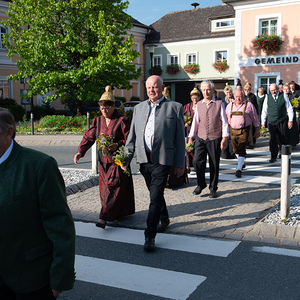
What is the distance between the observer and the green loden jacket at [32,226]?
213 cm

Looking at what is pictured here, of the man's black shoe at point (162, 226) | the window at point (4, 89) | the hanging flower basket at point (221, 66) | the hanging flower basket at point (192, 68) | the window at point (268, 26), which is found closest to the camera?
the man's black shoe at point (162, 226)

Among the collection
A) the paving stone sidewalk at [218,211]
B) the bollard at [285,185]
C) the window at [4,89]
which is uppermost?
the window at [4,89]

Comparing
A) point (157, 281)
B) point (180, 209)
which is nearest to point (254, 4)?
point (180, 209)

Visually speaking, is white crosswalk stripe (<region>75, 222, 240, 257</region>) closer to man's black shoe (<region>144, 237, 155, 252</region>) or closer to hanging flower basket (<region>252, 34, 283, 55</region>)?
man's black shoe (<region>144, 237, 155, 252</region>)

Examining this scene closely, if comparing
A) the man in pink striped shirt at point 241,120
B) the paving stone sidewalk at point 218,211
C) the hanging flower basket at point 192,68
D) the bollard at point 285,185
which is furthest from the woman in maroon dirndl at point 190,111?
the hanging flower basket at point 192,68

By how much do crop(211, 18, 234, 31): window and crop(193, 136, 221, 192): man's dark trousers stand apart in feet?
113

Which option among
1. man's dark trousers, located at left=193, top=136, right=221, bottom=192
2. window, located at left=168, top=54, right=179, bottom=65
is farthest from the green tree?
window, located at left=168, top=54, right=179, bottom=65

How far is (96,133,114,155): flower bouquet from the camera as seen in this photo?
5.58 metres

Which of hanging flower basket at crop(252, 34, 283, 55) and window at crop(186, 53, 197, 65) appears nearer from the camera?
hanging flower basket at crop(252, 34, 283, 55)

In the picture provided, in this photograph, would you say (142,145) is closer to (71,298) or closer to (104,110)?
(104,110)

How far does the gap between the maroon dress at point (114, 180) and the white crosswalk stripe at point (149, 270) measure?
0.35 meters

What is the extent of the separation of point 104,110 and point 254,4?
22.6 m

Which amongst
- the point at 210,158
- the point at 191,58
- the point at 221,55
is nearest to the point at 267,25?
the point at 221,55

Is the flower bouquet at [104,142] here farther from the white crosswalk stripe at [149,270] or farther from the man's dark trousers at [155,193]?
the white crosswalk stripe at [149,270]
